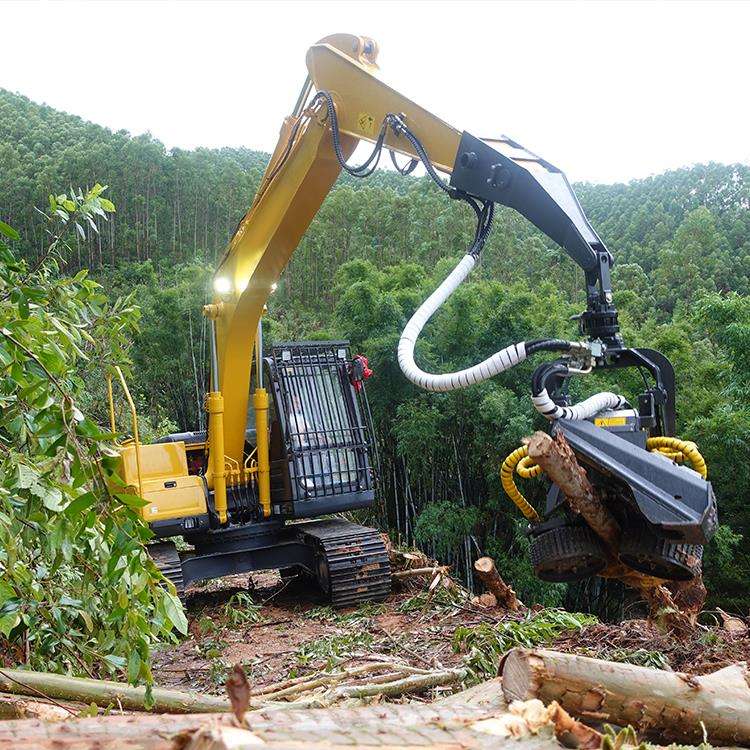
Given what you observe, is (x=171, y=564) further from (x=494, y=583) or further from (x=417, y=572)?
(x=494, y=583)

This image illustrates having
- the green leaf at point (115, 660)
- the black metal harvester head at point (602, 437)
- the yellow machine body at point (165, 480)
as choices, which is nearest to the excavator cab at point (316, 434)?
the yellow machine body at point (165, 480)

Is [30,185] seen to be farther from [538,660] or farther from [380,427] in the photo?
[538,660]

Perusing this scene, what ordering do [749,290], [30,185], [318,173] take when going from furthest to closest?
[30,185] < [749,290] < [318,173]

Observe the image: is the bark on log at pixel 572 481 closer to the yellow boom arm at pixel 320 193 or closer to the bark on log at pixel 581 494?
the bark on log at pixel 581 494

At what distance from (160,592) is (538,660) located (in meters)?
0.98

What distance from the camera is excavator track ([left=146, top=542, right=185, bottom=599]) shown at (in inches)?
233

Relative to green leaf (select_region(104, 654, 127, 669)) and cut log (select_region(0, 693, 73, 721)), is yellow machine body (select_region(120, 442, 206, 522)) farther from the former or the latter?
cut log (select_region(0, 693, 73, 721))

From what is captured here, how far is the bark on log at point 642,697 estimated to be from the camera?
2174mm

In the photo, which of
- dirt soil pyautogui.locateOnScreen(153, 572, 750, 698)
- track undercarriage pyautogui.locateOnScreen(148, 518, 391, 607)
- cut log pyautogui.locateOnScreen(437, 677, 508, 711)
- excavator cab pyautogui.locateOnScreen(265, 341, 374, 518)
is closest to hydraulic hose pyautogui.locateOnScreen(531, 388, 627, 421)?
cut log pyautogui.locateOnScreen(437, 677, 508, 711)

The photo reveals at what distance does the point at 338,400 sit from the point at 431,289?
1072 cm

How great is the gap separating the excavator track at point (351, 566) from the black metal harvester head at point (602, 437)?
3.15 m

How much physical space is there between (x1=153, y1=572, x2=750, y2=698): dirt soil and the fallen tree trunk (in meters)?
1.71

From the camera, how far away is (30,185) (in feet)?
103

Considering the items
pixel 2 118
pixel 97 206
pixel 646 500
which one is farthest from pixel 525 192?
pixel 2 118
